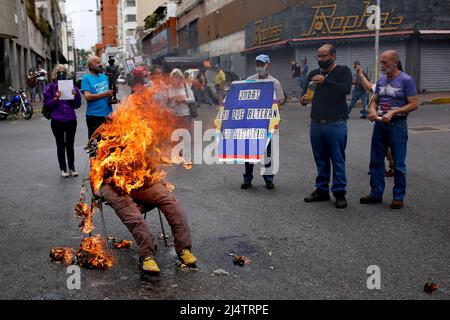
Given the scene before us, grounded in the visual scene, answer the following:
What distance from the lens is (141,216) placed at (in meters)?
4.53

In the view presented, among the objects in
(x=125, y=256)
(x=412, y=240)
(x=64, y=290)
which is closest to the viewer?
(x=64, y=290)

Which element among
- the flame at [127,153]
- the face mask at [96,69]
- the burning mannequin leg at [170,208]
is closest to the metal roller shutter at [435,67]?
the face mask at [96,69]

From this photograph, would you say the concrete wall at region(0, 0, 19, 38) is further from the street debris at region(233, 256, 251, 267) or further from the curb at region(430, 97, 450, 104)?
the street debris at region(233, 256, 251, 267)

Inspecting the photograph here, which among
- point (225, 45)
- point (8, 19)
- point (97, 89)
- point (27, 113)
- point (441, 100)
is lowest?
point (27, 113)

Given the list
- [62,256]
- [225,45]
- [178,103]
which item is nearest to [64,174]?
[178,103]

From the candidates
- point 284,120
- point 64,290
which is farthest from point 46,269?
point 284,120

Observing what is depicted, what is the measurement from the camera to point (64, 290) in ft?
13.2

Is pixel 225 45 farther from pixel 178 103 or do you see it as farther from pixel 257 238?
pixel 257 238

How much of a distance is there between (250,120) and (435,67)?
21909 mm

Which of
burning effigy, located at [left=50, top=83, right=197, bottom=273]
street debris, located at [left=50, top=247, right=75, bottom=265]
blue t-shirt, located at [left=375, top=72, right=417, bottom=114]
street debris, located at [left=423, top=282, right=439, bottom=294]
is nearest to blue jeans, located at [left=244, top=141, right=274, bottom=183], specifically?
blue t-shirt, located at [left=375, top=72, right=417, bottom=114]

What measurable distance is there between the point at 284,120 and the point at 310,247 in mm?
12769

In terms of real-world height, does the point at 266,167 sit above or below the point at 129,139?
below
